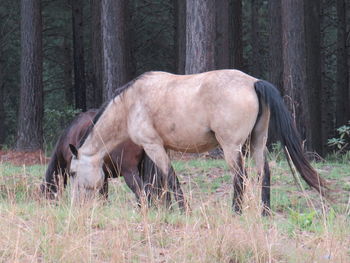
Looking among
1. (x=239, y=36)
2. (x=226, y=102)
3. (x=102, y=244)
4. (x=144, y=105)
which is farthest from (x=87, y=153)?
(x=239, y=36)

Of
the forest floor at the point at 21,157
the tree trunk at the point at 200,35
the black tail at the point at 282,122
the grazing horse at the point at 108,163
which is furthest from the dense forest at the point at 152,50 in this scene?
the grazing horse at the point at 108,163

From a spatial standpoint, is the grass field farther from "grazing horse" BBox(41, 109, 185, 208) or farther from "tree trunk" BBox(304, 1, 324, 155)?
"tree trunk" BBox(304, 1, 324, 155)

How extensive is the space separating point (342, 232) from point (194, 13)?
9.37m

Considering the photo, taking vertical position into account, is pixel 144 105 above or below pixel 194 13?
below

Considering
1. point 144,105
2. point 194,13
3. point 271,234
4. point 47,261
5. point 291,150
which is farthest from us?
point 194,13

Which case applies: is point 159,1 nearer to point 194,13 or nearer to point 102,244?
point 194,13

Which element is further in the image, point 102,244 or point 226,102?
point 226,102

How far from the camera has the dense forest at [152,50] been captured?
15.2 metres

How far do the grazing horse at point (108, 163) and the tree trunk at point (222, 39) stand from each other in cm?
927

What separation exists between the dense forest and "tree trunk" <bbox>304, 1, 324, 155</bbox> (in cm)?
4

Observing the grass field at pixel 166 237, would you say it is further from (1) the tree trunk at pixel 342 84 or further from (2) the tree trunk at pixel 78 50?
(1) the tree trunk at pixel 342 84

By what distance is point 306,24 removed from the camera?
22359 mm

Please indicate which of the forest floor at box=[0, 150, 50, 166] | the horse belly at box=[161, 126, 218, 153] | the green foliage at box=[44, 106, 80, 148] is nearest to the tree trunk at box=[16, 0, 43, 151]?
the forest floor at box=[0, 150, 50, 166]

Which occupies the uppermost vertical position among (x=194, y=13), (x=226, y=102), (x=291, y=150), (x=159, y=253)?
(x=194, y=13)
